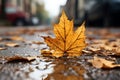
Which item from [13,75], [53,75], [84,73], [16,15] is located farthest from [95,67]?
[16,15]

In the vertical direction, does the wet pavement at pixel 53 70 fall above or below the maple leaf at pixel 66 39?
below

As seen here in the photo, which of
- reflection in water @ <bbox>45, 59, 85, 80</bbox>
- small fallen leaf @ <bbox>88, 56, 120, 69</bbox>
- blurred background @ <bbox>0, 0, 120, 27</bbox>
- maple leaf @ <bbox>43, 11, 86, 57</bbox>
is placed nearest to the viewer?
reflection in water @ <bbox>45, 59, 85, 80</bbox>

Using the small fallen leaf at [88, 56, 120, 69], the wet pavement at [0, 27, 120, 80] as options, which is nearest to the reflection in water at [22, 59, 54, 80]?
the wet pavement at [0, 27, 120, 80]

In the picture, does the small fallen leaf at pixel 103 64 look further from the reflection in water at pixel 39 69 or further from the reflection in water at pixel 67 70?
the reflection in water at pixel 39 69

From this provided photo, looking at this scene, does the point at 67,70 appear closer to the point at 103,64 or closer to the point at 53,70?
the point at 53,70

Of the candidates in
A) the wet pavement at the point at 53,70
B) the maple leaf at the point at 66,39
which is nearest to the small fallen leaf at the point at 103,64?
the wet pavement at the point at 53,70

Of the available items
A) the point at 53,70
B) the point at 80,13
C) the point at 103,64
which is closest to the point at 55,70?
the point at 53,70

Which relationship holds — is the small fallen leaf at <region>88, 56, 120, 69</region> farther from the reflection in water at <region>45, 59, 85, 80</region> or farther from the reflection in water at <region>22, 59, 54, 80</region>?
the reflection in water at <region>22, 59, 54, 80</region>

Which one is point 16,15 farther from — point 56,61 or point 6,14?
point 56,61
